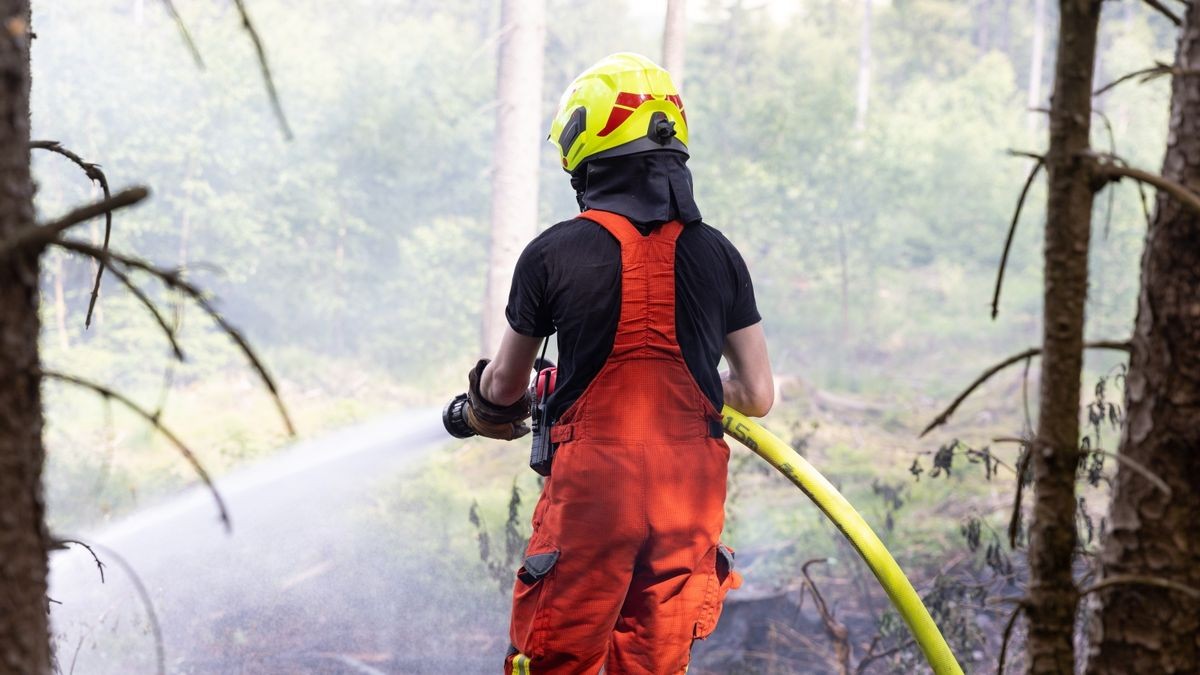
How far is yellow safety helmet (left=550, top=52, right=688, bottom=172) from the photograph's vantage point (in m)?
3.03

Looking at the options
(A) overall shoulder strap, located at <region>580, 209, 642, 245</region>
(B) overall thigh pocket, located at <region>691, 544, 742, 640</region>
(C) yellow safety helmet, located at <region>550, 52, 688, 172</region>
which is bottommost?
(B) overall thigh pocket, located at <region>691, 544, 742, 640</region>

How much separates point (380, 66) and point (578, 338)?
16702mm

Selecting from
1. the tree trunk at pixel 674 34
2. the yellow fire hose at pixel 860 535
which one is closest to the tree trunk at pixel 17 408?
the yellow fire hose at pixel 860 535

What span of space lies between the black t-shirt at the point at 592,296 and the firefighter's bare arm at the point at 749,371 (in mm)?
125

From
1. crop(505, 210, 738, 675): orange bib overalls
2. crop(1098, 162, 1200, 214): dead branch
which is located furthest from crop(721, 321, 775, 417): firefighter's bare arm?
crop(1098, 162, 1200, 214): dead branch

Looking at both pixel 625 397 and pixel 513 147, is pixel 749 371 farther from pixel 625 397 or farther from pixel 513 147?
pixel 513 147

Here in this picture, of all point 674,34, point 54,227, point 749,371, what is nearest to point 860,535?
point 749,371

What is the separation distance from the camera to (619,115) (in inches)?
120

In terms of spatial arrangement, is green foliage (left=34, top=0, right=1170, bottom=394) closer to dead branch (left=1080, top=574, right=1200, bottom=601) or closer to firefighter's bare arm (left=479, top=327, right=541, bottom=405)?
firefighter's bare arm (left=479, top=327, right=541, bottom=405)

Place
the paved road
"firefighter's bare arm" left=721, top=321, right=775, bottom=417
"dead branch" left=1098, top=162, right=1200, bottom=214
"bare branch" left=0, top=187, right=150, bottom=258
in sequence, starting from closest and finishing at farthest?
"bare branch" left=0, top=187, right=150, bottom=258 < "dead branch" left=1098, top=162, right=1200, bottom=214 < "firefighter's bare arm" left=721, top=321, right=775, bottom=417 < the paved road

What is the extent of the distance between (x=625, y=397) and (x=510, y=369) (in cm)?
38

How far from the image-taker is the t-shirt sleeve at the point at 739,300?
9.93ft

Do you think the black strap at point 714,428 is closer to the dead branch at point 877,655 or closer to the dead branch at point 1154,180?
the dead branch at point 1154,180

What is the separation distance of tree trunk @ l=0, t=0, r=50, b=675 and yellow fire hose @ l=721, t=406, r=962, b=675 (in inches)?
82.5
